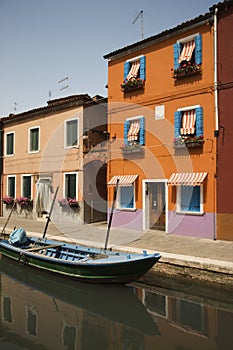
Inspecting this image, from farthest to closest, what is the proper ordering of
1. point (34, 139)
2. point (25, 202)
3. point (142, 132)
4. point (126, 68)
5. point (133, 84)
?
point (34, 139) → point (25, 202) → point (126, 68) → point (133, 84) → point (142, 132)

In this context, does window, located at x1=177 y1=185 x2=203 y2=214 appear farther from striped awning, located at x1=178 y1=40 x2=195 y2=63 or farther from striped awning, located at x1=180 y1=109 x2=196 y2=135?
striped awning, located at x1=178 y1=40 x2=195 y2=63

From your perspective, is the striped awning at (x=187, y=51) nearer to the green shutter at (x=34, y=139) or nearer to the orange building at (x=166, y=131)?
the orange building at (x=166, y=131)

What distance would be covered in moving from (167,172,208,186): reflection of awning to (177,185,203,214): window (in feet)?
1.22

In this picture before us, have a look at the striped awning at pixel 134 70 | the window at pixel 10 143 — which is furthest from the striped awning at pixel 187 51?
the window at pixel 10 143

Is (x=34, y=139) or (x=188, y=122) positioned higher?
(x=34, y=139)

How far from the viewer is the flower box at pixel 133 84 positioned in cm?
1281

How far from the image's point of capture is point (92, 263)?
7.67 meters

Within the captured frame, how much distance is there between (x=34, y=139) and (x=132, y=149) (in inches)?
284

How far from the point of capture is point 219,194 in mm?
10648

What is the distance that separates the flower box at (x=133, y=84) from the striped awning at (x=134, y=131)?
1.42 meters

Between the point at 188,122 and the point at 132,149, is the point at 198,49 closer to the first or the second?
the point at 188,122

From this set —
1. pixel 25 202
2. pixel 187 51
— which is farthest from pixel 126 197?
pixel 25 202

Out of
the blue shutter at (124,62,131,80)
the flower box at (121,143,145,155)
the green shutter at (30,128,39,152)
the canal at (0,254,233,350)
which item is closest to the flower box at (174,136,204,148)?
the flower box at (121,143,145,155)

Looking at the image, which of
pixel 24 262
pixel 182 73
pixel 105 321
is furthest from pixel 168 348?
pixel 182 73
